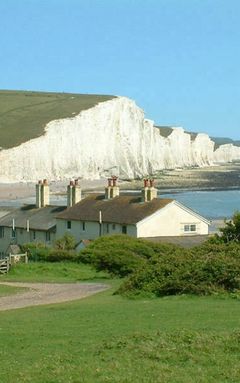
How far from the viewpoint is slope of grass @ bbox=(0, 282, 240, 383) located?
33.1 ft

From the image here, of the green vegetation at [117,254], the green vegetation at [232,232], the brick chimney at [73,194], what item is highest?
the brick chimney at [73,194]

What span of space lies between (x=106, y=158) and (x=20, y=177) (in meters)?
26.6

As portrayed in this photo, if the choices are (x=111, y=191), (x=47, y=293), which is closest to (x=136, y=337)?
(x=47, y=293)

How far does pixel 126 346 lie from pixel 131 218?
1322 inches

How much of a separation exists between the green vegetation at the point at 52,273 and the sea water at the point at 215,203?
1671 inches

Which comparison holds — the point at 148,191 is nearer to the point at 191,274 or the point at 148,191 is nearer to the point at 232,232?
the point at 232,232

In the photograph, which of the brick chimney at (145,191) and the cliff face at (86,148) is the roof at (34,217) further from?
the cliff face at (86,148)

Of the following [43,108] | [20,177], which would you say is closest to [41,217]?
[20,177]

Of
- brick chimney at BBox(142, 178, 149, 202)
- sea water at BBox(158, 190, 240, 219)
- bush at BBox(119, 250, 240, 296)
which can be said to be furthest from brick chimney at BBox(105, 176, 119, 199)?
sea water at BBox(158, 190, 240, 219)

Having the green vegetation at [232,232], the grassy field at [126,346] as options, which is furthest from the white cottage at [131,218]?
the grassy field at [126,346]

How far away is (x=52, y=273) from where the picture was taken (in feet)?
119

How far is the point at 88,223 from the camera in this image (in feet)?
157

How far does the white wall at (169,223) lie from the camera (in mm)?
45406

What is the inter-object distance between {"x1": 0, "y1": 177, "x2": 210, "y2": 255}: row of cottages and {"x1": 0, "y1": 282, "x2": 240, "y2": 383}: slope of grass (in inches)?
1049
